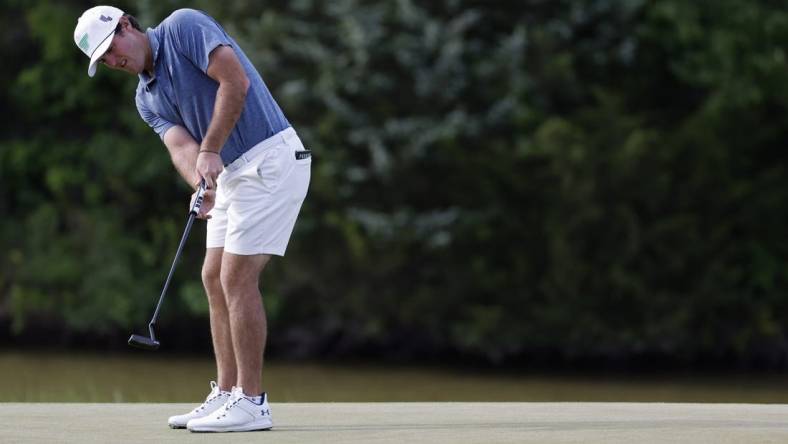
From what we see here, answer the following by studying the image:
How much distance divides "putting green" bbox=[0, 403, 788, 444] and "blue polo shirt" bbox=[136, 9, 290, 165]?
4.00ft

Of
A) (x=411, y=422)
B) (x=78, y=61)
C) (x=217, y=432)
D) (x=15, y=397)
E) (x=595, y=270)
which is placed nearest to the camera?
(x=217, y=432)

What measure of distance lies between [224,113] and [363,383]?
13.2 metres

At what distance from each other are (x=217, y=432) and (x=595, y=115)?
13443 mm

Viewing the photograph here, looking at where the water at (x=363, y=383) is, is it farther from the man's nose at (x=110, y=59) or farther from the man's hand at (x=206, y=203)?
the man's nose at (x=110, y=59)

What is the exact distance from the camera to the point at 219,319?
7250mm

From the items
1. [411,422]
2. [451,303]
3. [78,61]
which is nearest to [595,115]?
[451,303]

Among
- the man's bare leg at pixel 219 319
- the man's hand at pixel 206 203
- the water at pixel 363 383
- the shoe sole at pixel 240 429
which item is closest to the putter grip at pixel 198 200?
the man's hand at pixel 206 203

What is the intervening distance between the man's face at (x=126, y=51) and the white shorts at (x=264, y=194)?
0.58 meters

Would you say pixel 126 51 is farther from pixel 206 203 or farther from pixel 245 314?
pixel 245 314

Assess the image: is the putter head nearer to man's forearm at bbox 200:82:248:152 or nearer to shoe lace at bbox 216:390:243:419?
shoe lace at bbox 216:390:243:419

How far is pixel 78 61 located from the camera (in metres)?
24.0

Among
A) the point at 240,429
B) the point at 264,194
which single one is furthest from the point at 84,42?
Answer: the point at 240,429

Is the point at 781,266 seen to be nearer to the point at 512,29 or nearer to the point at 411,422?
the point at 512,29

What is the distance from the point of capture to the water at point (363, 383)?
17.9m
